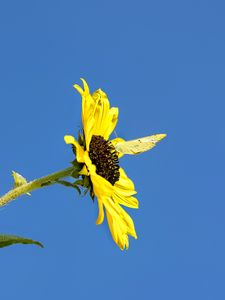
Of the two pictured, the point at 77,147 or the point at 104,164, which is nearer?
the point at 77,147

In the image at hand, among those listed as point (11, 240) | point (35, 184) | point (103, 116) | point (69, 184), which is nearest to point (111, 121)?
point (103, 116)

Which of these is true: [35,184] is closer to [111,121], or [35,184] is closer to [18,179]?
[18,179]

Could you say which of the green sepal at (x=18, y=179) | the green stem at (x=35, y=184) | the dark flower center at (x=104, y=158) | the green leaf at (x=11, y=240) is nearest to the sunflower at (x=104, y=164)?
the dark flower center at (x=104, y=158)

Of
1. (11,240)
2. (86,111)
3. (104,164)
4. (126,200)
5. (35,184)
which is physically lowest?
(11,240)

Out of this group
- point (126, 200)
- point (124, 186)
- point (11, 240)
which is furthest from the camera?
point (124, 186)

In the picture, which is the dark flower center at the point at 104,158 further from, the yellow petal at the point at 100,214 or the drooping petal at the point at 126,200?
the yellow petal at the point at 100,214

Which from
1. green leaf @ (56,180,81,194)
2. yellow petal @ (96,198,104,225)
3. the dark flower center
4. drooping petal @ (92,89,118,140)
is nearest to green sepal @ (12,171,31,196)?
green leaf @ (56,180,81,194)

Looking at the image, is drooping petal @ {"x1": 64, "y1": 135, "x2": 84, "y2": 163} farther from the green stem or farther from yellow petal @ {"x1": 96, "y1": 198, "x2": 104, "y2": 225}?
yellow petal @ {"x1": 96, "y1": 198, "x2": 104, "y2": 225}

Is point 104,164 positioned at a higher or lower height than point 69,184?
higher

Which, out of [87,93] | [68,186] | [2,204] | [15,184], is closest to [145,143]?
[87,93]
